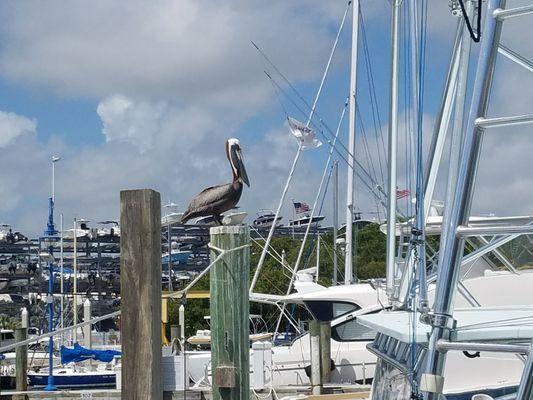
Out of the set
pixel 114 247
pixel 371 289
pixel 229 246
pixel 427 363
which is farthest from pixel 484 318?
pixel 114 247

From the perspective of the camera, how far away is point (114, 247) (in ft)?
245

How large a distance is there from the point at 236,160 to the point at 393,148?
179 centimetres

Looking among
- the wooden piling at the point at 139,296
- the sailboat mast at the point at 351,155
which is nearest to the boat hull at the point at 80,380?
the sailboat mast at the point at 351,155

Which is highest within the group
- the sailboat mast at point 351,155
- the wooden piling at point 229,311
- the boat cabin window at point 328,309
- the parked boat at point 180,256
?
the parked boat at point 180,256

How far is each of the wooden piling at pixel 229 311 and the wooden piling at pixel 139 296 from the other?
925 millimetres

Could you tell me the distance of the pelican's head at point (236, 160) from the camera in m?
9.00

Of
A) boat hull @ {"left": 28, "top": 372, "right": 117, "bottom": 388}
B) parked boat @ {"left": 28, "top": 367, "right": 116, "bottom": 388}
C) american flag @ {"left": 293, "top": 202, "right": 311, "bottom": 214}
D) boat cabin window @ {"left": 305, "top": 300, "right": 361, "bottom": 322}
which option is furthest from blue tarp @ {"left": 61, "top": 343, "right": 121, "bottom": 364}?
american flag @ {"left": 293, "top": 202, "right": 311, "bottom": 214}

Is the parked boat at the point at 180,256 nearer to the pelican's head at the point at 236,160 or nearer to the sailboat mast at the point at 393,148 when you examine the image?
the pelican's head at the point at 236,160

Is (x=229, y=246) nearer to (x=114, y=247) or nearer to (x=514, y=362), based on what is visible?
(x=514, y=362)

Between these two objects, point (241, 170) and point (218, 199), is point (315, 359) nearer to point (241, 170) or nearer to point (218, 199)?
point (241, 170)

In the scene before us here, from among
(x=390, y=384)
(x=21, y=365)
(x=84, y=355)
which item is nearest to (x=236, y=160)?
(x=390, y=384)

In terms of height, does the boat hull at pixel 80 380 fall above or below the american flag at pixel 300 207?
below

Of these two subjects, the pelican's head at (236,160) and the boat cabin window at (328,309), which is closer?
the pelican's head at (236,160)

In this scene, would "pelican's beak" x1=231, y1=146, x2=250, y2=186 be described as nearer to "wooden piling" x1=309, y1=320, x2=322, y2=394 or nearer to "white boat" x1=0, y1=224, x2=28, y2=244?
"wooden piling" x1=309, y1=320, x2=322, y2=394
